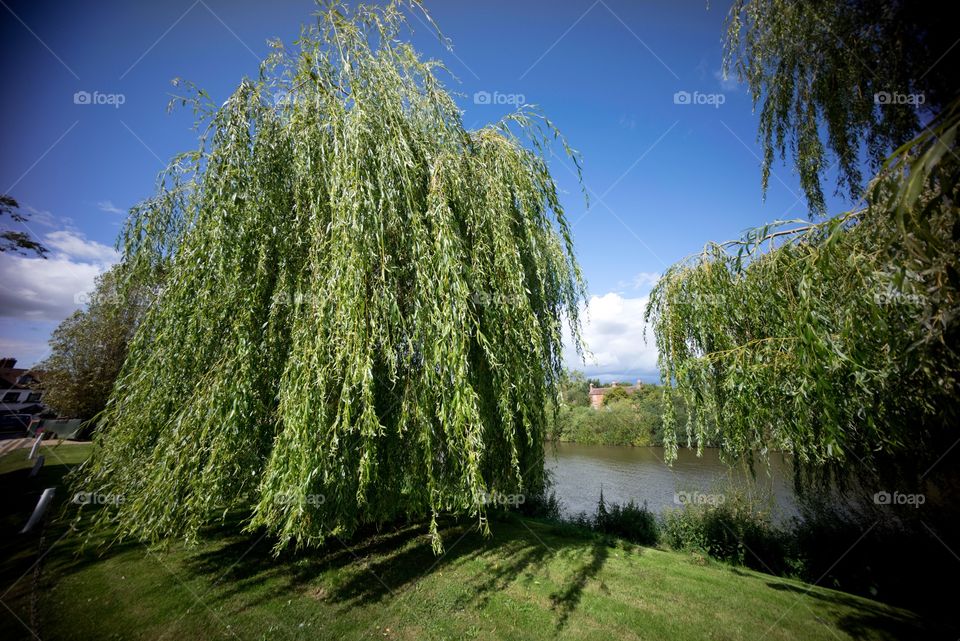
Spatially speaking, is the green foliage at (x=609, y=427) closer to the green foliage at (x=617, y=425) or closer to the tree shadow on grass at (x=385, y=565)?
the green foliage at (x=617, y=425)

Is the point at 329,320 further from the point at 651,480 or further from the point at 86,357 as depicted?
the point at 86,357

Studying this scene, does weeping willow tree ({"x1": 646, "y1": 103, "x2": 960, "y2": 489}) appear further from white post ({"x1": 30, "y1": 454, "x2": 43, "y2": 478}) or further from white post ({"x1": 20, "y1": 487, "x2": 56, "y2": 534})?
white post ({"x1": 30, "y1": 454, "x2": 43, "y2": 478})

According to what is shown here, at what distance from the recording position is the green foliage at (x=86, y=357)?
17922mm

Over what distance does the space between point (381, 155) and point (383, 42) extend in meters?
2.04

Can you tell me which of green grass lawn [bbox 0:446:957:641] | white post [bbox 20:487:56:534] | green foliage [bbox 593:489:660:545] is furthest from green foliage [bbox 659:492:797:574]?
white post [bbox 20:487:56:534]

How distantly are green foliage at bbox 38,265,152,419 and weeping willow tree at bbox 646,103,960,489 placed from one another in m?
23.1

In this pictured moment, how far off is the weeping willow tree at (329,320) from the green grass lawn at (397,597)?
1101 millimetres

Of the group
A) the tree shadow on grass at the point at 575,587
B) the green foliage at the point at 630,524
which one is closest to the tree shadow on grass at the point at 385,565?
the tree shadow on grass at the point at 575,587

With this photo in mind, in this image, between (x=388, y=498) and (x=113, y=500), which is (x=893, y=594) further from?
(x=113, y=500)

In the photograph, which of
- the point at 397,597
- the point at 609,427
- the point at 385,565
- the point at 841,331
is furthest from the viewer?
the point at 609,427

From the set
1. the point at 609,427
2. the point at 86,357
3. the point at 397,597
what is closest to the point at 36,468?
the point at 86,357

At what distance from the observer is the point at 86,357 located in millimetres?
18656

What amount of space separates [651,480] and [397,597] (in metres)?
16.1

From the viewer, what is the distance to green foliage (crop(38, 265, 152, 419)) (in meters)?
17.9
